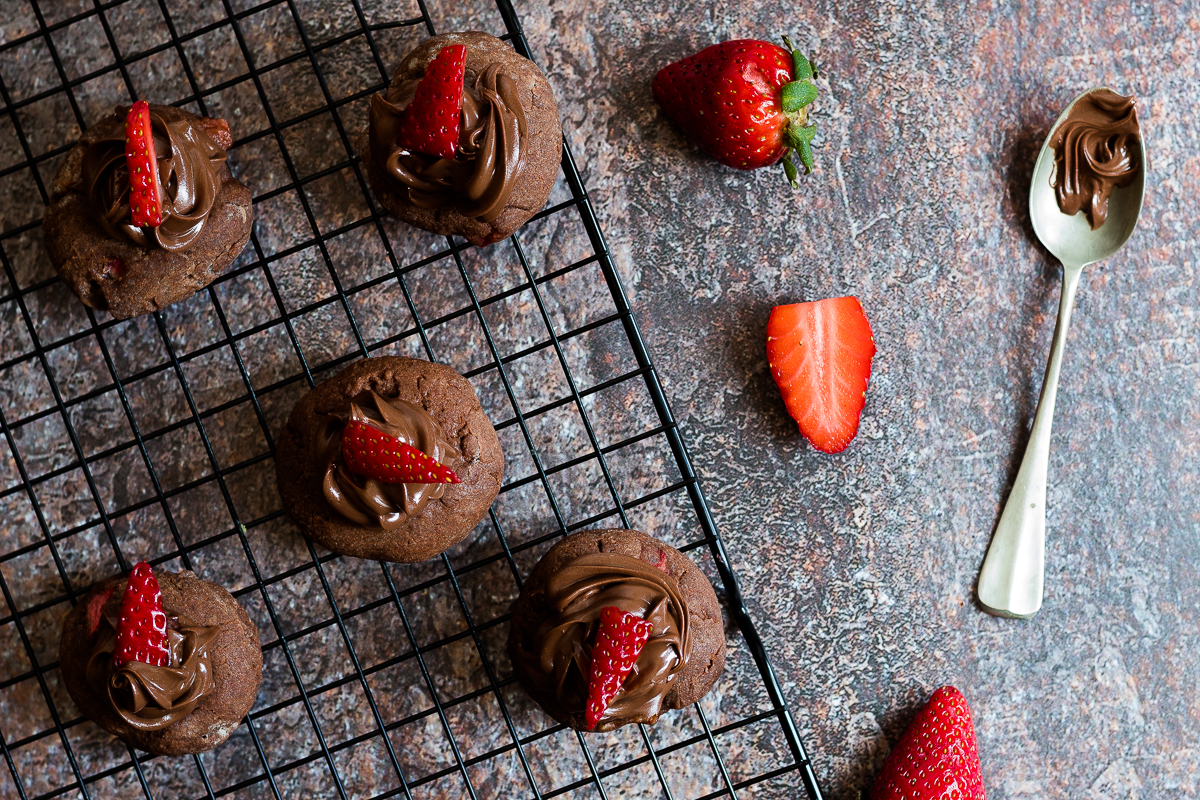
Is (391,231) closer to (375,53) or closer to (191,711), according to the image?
(375,53)

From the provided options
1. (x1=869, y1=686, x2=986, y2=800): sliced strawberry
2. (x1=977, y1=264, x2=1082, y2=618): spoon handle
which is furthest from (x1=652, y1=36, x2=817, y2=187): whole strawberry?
(x1=869, y1=686, x2=986, y2=800): sliced strawberry

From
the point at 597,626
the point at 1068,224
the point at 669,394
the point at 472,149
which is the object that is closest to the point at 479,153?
the point at 472,149

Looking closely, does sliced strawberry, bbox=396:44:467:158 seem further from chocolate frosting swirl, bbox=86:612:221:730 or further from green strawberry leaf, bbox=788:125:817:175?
chocolate frosting swirl, bbox=86:612:221:730

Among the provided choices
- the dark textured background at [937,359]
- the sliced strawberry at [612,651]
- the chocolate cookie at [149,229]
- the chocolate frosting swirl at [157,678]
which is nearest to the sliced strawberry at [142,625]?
the chocolate frosting swirl at [157,678]

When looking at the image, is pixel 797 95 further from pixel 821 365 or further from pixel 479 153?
pixel 479 153

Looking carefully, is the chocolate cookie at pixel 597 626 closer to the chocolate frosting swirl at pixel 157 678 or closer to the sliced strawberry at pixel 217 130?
the chocolate frosting swirl at pixel 157 678

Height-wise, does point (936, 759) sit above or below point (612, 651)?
below
